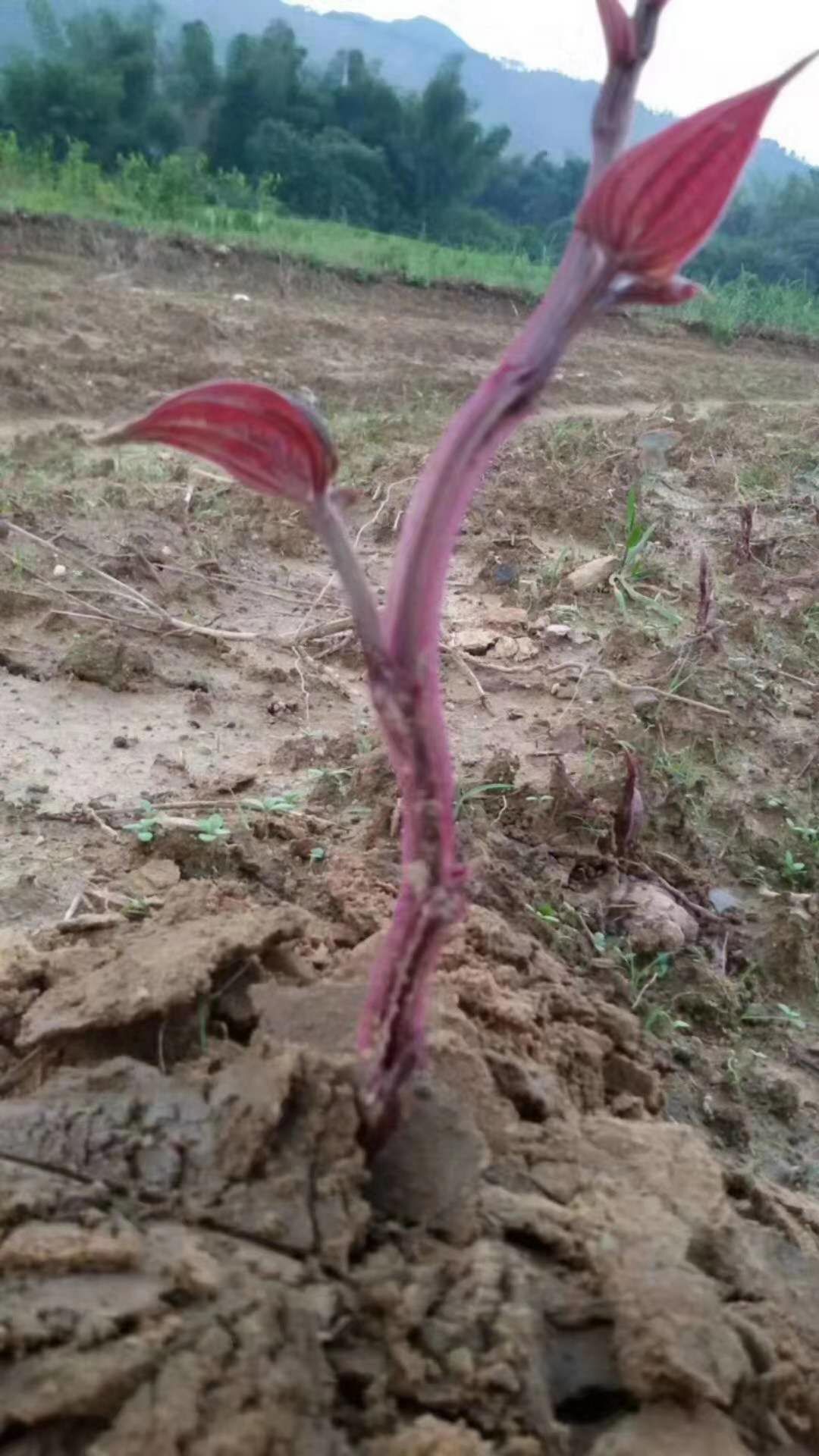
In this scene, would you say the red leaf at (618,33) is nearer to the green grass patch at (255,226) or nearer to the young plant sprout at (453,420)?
the young plant sprout at (453,420)

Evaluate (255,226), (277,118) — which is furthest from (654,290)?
A: (277,118)

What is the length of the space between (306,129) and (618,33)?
17.2 meters

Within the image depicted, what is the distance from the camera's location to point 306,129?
51.3 feet

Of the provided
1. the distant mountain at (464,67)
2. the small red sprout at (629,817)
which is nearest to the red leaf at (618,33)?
the small red sprout at (629,817)

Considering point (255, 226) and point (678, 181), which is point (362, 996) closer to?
point (678, 181)

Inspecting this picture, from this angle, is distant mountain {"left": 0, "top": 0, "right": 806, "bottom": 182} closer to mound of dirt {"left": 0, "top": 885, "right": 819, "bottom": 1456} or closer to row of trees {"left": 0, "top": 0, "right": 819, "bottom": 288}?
row of trees {"left": 0, "top": 0, "right": 819, "bottom": 288}

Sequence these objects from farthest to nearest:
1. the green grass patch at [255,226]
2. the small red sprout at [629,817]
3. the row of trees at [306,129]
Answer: the row of trees at [306,129]
the green grass patch at [255,226]
the small red sprout at [629,817]

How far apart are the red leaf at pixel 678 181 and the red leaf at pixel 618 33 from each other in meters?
0.08

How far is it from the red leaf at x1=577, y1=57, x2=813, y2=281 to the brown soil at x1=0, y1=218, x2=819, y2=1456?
2.25 ft

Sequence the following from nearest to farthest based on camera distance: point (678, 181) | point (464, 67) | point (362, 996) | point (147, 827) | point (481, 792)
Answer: point (678, 181) < point (362, 996) < point (147, 827) < point (481, 792) < point (464, 67)

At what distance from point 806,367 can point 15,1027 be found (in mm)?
11730

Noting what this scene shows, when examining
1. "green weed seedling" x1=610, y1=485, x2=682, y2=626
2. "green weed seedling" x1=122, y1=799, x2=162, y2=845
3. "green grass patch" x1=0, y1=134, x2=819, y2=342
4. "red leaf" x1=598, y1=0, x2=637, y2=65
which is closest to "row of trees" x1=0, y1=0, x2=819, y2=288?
"green grass patch" x1=0, y1=134, x2=819, y2=342

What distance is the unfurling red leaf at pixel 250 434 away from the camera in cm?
68

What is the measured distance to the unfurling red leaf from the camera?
68 centimetres
